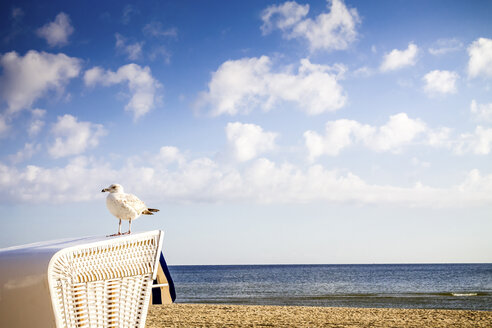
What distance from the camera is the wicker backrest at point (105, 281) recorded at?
6.32 ft

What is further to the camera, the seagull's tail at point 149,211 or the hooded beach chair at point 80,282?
the seagull's tail at point 149,211

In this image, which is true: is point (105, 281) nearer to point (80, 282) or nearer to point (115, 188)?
point (80, 282)

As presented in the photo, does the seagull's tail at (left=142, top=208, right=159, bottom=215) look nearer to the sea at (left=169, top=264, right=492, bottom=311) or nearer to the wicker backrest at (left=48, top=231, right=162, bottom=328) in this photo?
the wicker backrest at (left=48, top=231, right=162, bottom=328)

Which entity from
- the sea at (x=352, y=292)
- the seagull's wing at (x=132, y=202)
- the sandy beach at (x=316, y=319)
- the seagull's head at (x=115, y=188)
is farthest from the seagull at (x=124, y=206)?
the sea at (x=352, y=292)

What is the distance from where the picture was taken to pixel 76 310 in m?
2.03

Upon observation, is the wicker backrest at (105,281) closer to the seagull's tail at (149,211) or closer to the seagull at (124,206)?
the seagull at (124,206)

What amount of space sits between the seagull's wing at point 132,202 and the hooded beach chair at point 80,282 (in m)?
0.64

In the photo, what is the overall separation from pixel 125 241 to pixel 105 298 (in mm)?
353

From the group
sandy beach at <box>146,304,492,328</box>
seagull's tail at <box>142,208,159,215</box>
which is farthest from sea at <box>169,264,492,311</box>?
seagull's tail at <box>142,208,159,215</box>

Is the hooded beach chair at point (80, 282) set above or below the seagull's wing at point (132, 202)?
below

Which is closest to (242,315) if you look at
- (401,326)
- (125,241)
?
(401,326)

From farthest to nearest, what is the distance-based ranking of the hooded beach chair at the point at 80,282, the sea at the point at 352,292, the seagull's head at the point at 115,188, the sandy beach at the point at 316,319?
the sea at the point at 352,292
the sandy beach at the point at 316,319
the seagull's head at the point at 115,188
the hooded beach chair at the point at 80,282

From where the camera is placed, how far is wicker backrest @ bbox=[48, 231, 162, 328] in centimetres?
193

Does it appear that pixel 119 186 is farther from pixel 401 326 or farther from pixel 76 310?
pixel 401 326
